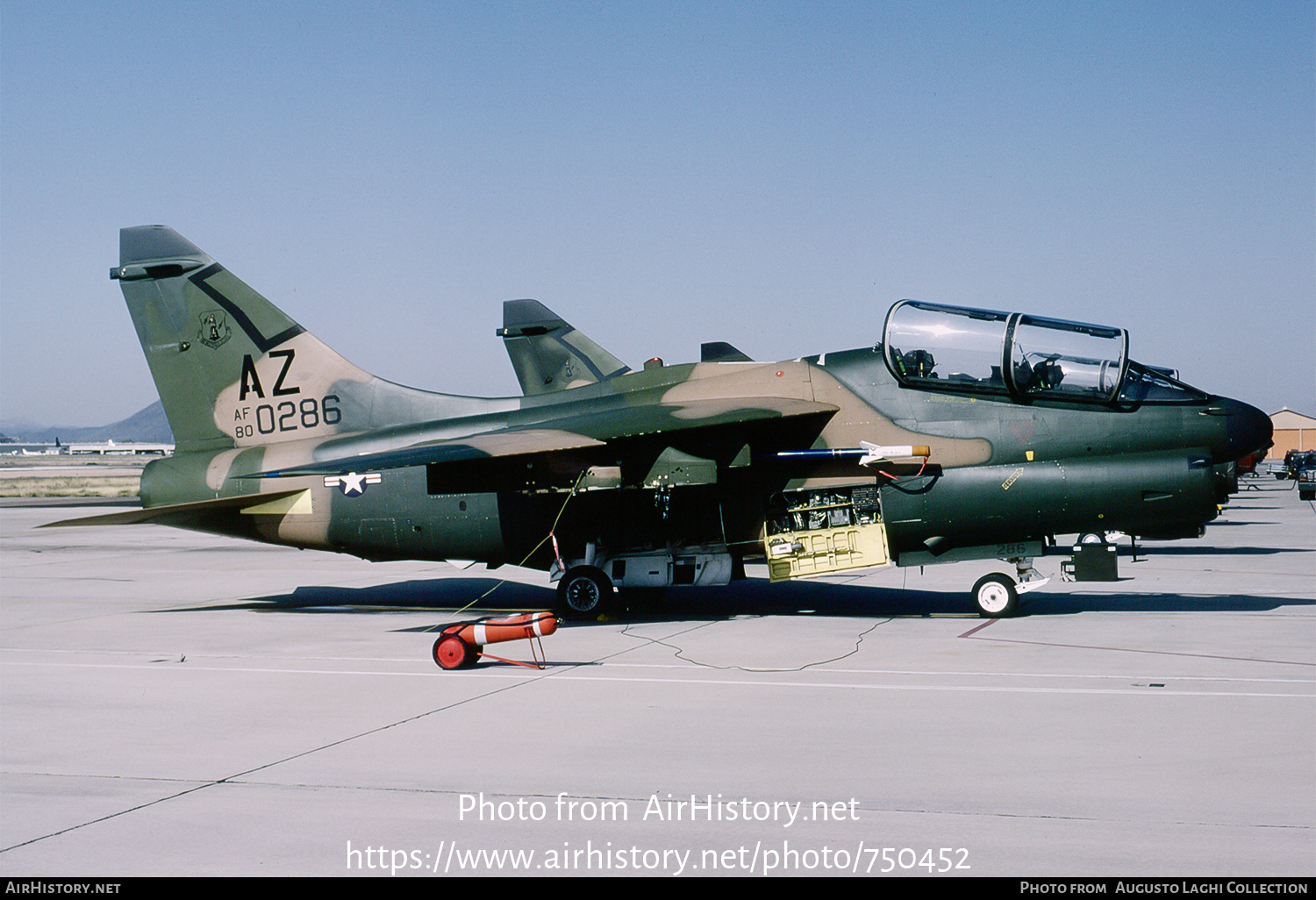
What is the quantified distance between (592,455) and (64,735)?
7054mm

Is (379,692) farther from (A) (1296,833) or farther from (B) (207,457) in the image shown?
(B) (207,457)

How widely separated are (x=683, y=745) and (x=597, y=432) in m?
6.29

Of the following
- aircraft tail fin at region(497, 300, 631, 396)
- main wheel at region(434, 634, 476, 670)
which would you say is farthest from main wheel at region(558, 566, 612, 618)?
aircraft tail fin at region(497, 300, 631, 396)

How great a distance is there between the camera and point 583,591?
14180 millimetres

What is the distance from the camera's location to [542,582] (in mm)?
19469

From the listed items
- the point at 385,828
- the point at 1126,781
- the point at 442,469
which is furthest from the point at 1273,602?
the point at 385,828

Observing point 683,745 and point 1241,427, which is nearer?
point 683,745

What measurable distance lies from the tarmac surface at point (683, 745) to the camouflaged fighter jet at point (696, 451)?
3.61ft

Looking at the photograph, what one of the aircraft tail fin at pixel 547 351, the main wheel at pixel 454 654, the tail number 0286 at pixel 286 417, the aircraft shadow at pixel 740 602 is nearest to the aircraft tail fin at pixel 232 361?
the tail number 0286 at pixel 286 417

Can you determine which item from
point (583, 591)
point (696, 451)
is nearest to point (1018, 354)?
point (696, 451)

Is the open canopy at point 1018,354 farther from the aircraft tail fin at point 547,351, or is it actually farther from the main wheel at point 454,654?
the aircraft tail fin at point 547,351

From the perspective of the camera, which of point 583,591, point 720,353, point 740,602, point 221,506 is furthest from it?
point 720,353

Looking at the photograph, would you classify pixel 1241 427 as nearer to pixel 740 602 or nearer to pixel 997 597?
pixel 997 597

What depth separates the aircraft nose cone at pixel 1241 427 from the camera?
12.5m
